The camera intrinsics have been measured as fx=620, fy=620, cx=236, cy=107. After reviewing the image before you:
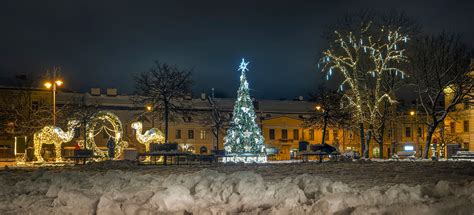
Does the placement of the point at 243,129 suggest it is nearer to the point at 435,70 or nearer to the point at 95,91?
the point at 435,70

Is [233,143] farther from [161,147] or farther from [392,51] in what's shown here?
[392,51]

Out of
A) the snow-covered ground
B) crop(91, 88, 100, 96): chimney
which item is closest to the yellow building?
crop(91, 88, 100, 96): chimney

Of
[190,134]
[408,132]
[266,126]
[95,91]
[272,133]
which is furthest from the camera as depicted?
[408,132]

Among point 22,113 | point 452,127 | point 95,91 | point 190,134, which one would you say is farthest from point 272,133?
point 22,113

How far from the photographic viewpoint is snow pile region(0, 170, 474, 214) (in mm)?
7781

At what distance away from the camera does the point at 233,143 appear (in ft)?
131

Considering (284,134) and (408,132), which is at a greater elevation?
(408,132)

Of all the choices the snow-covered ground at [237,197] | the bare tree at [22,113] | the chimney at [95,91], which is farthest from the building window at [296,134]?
the snow-covered ground at [237,197]

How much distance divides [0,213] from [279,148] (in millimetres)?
81814

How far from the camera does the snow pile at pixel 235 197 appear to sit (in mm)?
7781

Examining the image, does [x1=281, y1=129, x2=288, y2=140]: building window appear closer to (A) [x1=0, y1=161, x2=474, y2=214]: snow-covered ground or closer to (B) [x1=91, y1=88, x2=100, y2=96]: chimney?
(B) [x1=91, y1=88, x2=100, y2=96]: chimney

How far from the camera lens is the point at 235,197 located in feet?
30.6

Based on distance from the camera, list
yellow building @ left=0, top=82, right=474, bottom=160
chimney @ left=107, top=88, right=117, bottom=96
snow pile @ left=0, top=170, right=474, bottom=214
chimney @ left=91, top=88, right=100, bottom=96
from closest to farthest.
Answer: snow pile @ left=0, top=170, right=474, bottom=214 → yellow building @ left=0, top=82, right=474, bottom=160 → chimney @ left=91, top=88, right=100, bottom=96 → chimney @ left=107, top=88, right=117, bottom=96

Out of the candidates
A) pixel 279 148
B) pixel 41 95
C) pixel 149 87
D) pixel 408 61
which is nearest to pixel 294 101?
pixel 279 148
